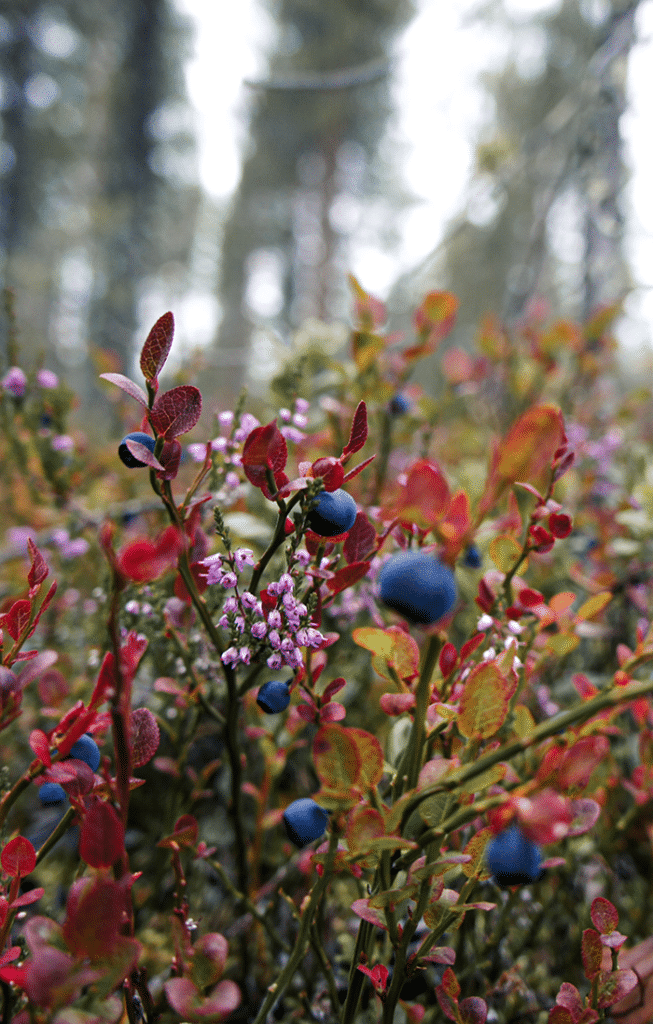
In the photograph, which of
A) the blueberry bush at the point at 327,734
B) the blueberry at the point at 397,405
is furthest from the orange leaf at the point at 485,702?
the blueberry at the point at 397,405

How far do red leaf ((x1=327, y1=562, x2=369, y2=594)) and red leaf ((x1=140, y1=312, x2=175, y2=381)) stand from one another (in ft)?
0.63

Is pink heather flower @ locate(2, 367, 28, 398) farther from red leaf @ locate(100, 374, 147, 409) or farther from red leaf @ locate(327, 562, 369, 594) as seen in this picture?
red leaf @ locate(327, 562, 369, 594)

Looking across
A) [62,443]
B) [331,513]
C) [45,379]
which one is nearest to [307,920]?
[331,513]

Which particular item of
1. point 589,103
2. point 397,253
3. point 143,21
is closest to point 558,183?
point 589,103

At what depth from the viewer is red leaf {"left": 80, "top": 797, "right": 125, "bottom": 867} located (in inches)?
12.2

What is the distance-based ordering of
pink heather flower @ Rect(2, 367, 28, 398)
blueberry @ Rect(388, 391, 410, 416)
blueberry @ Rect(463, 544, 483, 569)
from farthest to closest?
1. blueberry @ Rect(388, 391, 410, 416)
2. pink heather flower @ Rect(2, 367, 28, 398)
3. blueberry @ Rect(463, 544, 483, 569)

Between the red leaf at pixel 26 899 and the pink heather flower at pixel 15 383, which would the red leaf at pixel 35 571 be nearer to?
the red leaf at pixel 26 899

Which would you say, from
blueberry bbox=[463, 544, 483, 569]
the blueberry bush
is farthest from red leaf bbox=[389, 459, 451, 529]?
blueberry bbox=[463, 544, 483, 569]

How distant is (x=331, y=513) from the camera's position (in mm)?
384

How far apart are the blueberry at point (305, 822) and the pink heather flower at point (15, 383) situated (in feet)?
2.71

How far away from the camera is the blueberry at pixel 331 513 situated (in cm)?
38

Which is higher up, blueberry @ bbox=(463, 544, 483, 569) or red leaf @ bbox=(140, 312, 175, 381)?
red leaf @ bbox=(140, 312, 175, 381)

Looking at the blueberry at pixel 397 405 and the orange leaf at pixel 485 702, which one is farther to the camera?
the blueberry at pixel 397 405

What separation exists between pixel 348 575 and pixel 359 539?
0.04 m
